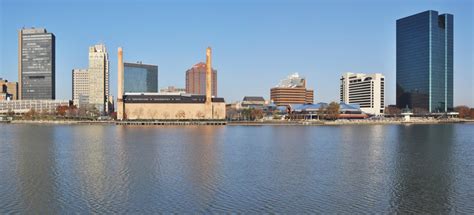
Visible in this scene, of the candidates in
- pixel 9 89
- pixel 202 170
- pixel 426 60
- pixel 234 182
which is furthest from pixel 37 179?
pixel 9 89

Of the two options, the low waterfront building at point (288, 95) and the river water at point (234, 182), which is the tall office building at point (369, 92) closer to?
the low waterfront building at point (288, 95)

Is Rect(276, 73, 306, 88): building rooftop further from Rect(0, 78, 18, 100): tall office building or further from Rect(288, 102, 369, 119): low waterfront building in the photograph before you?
Rect(0, 78, 18, 100): tall office building

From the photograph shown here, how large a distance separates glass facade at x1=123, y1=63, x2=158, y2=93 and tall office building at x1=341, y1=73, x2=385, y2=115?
71770 mm

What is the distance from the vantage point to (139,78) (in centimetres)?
17362

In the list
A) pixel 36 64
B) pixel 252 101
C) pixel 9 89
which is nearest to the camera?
pixel 36 64

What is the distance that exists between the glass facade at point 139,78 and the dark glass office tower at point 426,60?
85.5 m

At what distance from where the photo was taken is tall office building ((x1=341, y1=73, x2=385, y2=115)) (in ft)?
443

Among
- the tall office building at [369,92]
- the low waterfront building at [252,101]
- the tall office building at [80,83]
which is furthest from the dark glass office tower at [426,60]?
the tall office building at [80,83]

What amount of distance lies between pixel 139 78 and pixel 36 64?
33.6 metres

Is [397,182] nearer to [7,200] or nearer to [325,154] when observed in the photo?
[325,154]

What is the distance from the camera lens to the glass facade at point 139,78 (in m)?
170

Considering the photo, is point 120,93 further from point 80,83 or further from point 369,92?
point 80,83

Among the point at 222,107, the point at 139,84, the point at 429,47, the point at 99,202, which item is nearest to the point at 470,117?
the point at 429,47

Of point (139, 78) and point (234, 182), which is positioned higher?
point (139, 78)
